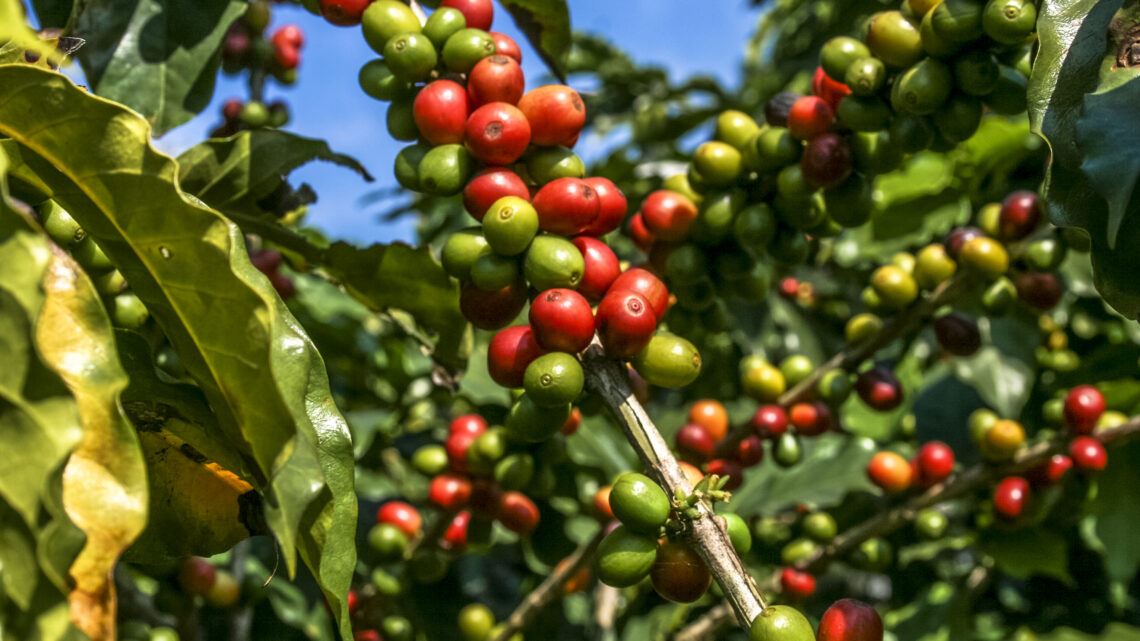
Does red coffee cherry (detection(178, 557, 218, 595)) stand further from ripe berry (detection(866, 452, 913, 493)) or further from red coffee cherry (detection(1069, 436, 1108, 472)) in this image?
red coffee cherry (detection(1069, 436, 1108, 472))

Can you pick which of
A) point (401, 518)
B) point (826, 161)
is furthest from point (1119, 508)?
point (401, 518)

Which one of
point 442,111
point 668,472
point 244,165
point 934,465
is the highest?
point 244,165

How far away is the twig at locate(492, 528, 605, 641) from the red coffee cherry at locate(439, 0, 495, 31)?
1.03 m

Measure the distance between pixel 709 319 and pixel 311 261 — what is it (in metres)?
0.79

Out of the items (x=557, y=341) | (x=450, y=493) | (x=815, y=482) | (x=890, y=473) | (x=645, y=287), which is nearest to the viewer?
(x=557, y=341)

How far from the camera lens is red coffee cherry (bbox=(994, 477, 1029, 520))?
223cm

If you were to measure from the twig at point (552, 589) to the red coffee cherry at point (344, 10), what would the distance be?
1.11 metres

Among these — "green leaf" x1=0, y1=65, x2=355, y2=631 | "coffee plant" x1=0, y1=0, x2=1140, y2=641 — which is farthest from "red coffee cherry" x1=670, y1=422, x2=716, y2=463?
"green leaf" x1=0, y1=65, x2=355, y2=631

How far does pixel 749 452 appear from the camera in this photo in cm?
204

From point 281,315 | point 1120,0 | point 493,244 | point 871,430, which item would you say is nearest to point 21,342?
point 281,315

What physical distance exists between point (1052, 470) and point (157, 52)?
2.17 m

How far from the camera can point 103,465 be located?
2.77 feet

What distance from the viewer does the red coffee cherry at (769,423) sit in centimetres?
207

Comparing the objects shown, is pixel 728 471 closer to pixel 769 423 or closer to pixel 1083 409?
Answer: pixel 769 423
